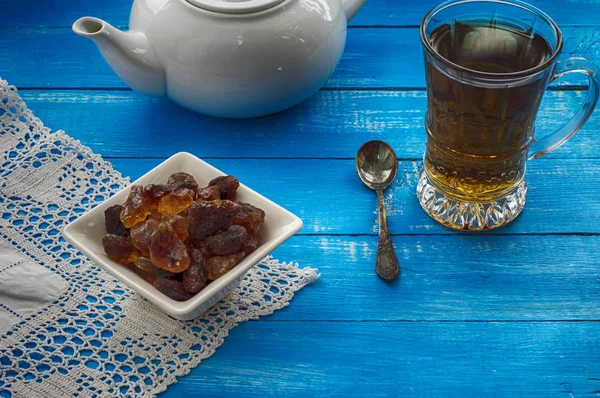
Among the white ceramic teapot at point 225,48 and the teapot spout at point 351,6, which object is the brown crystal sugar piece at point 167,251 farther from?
the teapot spout at point 351,6

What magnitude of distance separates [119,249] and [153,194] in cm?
8

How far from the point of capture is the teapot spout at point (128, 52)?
0.90 metres

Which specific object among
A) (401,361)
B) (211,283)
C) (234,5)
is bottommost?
(401,361)

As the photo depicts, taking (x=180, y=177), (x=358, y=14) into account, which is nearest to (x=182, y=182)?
(x=180, y=177)

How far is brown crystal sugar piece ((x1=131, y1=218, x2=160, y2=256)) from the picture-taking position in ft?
2.30

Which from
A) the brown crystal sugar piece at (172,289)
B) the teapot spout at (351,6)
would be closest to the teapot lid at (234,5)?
the teapot spout at (351,6)

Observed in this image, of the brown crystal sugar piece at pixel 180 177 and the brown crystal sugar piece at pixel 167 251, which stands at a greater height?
the brown crystal sugar piece at pixel 167 251

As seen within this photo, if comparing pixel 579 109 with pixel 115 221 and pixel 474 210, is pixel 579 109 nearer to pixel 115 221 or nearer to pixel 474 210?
pixel 474 210

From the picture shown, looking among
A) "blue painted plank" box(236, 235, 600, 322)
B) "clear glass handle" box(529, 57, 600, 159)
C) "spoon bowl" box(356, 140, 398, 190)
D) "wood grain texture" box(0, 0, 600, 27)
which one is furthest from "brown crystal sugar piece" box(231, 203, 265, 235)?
"wood grain texture" box(0, 0, 600, 27)

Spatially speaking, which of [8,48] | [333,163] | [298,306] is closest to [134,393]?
[298,306]

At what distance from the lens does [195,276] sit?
0.68m

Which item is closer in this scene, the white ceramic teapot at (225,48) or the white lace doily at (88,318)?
the white lace doily at (88,318)

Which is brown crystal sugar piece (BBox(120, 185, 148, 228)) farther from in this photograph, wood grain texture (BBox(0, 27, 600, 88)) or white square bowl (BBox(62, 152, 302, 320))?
wood grain texture (BBox(0, 27, 600, 88))

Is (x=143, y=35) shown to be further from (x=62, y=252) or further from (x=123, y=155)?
(x=62, y=252)
